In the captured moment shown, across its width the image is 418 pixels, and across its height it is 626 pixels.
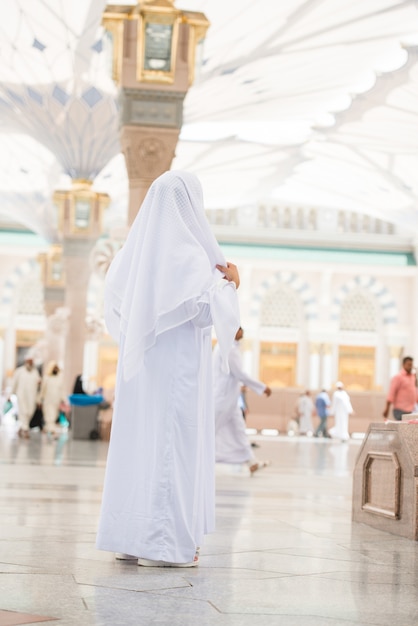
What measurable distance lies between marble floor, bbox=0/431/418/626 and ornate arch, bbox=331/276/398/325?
21581 millimetres

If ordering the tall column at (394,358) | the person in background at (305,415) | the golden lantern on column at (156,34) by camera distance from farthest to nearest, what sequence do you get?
the tall column at (394,358), the person in background at (305,415), the golden lantern on column at (156,34)

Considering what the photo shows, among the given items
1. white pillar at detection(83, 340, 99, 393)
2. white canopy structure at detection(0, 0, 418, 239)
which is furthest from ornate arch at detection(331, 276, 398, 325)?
white pillar at detection(83, 340, 99, 393)

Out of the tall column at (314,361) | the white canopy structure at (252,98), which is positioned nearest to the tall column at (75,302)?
the white canopy structure at (252,98)

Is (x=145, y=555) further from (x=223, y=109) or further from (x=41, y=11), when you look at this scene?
(x=223, y=109)

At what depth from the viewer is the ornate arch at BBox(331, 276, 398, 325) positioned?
27634 mm

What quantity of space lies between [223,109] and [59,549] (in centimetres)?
1319

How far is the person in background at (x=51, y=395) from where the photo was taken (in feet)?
49.0

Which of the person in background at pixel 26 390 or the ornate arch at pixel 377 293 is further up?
the ornate arch at pixel 377 293

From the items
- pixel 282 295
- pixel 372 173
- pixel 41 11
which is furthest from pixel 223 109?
pixel 282 295

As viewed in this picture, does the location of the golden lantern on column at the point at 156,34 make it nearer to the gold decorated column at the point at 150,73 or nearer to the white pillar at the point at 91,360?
the gold decorated column at the point at 150,73

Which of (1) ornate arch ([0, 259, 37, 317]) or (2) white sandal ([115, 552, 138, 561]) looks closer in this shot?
(2) white sandal ([115, 552, 138, 561])

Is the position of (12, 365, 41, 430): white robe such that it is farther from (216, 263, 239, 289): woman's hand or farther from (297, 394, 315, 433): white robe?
(216, 263, 239, 289): woman's hand

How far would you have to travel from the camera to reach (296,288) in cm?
2747

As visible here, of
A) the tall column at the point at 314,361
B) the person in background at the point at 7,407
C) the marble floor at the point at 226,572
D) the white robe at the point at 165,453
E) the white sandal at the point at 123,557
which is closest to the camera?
the marble floor at the point at 226,572
